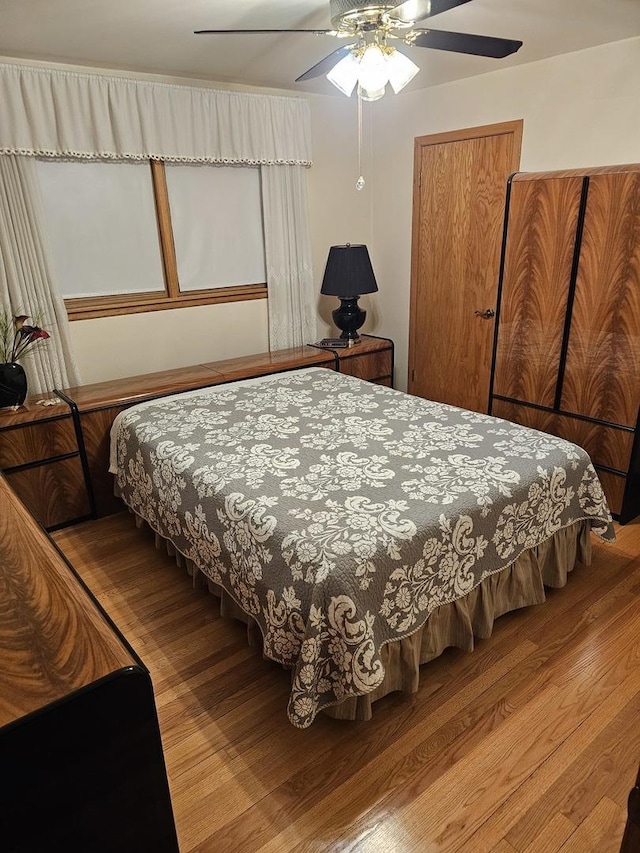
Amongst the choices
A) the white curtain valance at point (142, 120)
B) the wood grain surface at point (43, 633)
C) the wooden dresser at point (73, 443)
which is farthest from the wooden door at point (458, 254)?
the wood grain surface at point (43, 633)

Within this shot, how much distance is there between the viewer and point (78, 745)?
0.88m

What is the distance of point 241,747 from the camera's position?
68.5 inches

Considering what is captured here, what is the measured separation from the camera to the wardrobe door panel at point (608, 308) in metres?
2.57

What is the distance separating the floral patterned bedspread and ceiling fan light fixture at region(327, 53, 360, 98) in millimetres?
1424

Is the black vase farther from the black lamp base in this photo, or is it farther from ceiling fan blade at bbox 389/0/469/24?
ceiling fan blade at bbox 389/0/469/24

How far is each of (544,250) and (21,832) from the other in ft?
9.95

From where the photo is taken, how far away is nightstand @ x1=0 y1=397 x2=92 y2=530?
2717 millimetres

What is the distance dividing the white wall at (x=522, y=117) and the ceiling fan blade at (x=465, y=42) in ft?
3.65

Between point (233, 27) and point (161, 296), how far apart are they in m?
1.56

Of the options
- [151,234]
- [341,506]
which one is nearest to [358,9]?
[341,506]

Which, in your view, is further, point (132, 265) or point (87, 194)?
point (132, 265)

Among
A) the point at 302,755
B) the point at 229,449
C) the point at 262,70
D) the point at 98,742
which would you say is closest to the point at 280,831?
the point at 302,755

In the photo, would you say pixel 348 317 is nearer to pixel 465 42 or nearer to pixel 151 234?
pixel 151 234

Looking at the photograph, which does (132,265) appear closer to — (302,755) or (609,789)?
(302,755)
